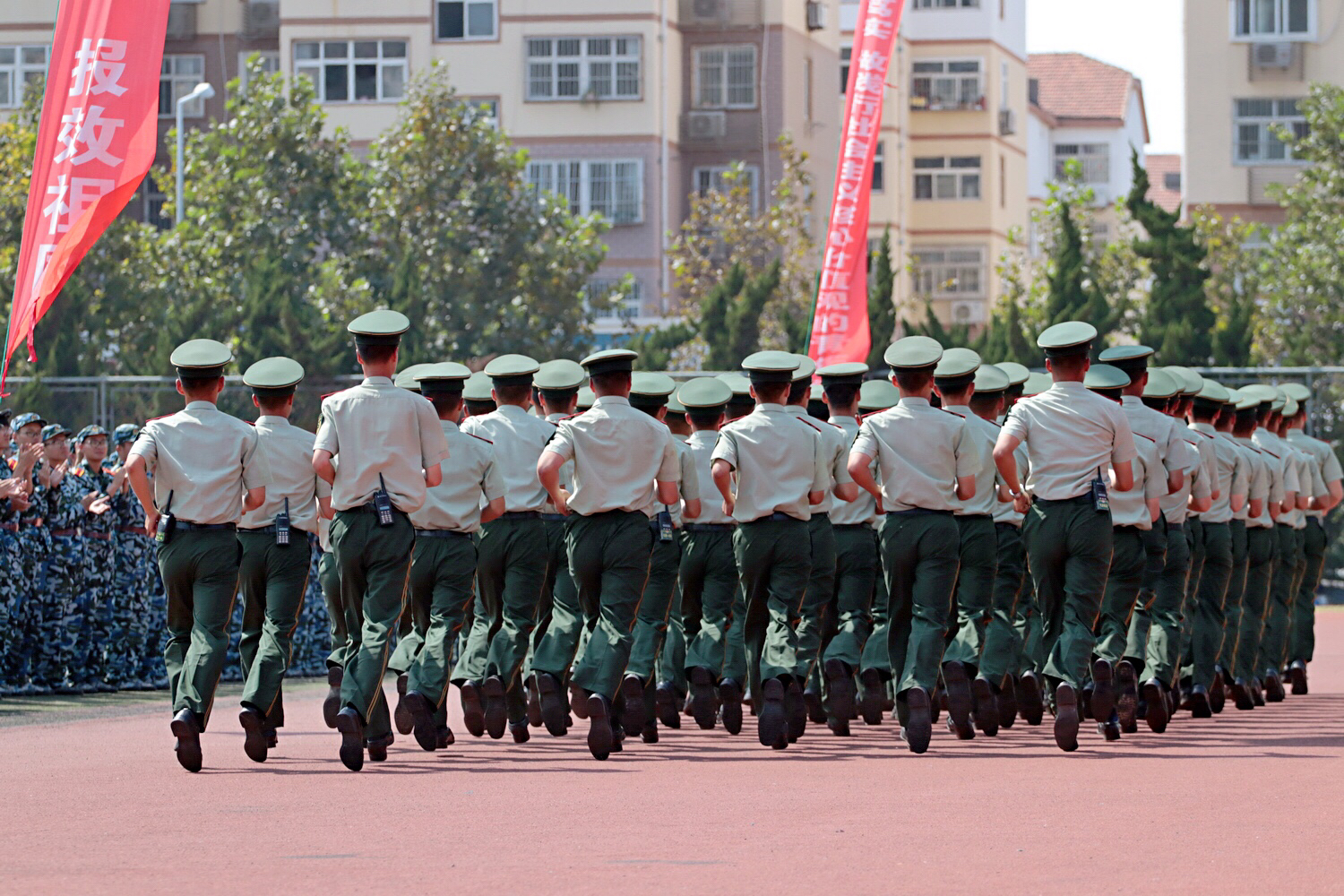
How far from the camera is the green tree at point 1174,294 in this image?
101 feet

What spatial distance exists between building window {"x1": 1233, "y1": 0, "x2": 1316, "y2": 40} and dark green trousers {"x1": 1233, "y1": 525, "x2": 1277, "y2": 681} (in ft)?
128

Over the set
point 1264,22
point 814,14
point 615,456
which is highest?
point 814,14

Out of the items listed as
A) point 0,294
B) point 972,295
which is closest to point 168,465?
point 0,294

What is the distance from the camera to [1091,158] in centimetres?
8025

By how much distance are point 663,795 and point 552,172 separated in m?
39.8

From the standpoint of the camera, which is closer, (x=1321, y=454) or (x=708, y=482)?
(x=708, y=482)

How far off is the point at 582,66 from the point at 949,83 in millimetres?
13320

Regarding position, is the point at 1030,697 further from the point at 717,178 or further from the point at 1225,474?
the point at 717,178

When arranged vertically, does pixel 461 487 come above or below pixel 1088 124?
below

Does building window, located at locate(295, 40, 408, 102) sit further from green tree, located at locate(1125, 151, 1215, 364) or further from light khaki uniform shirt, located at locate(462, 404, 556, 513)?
light khaki uniform shirt, located at locate(462, 404, 556, 513)

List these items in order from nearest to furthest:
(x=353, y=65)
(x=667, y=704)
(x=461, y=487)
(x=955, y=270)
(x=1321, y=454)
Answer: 1. (x=461, y=487)
2. (x=667, y=704)
3. (x=1321, y=454)
4. (x=353, y=65)
5. (x=955, y=270)

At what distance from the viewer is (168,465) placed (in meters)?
11.4

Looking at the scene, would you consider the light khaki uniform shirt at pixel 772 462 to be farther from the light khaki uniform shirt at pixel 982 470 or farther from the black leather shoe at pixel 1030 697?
the black leather shoe at pixel 1030 697

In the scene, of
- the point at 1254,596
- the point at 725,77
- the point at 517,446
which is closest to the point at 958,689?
the point at 517,446
